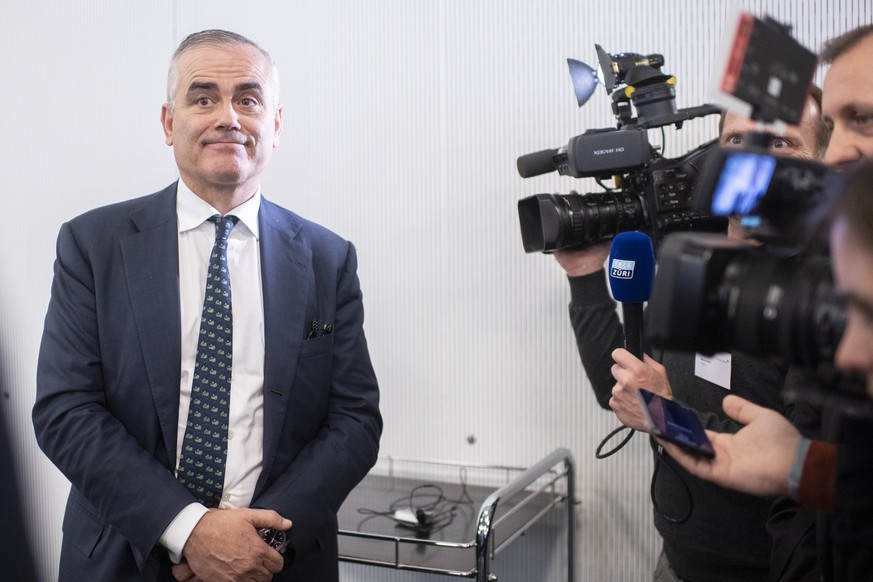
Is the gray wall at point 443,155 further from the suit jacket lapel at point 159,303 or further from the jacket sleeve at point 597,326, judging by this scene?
the suit jacket lapel at point 159,303

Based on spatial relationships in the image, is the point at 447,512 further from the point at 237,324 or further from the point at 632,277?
the point at 632,277

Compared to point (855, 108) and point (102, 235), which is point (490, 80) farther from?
point (855, 108)

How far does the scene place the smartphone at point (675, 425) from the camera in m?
1.06

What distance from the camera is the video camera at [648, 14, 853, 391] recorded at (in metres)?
0.83

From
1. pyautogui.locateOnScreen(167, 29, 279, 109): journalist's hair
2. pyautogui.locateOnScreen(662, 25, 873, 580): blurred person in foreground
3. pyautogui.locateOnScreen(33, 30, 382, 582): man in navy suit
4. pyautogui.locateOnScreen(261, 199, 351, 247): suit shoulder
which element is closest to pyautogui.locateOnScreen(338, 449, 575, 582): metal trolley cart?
pyautogui.locateOnScreen(33, 30, 382, 582): man in navy suit

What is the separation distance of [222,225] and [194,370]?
305 millimetres

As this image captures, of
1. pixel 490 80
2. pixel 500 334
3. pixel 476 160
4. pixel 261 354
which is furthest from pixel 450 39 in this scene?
pixel 261 354

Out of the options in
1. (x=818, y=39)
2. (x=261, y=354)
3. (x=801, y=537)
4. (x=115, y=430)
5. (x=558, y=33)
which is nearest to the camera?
(x=801, y=537)

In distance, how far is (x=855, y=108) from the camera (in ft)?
3.82

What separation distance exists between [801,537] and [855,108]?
0.58m

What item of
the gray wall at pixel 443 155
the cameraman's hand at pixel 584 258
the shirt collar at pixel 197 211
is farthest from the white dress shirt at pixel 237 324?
the gray wall at pixel 443 155

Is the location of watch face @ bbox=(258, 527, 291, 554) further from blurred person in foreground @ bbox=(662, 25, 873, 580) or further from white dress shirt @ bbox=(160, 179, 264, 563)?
blurred person in foreground @ bbox=(662, 25, 873, 580)

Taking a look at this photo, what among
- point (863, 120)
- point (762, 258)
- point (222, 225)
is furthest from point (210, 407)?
point (863, 120)

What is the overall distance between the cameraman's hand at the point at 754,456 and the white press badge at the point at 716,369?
511mm
